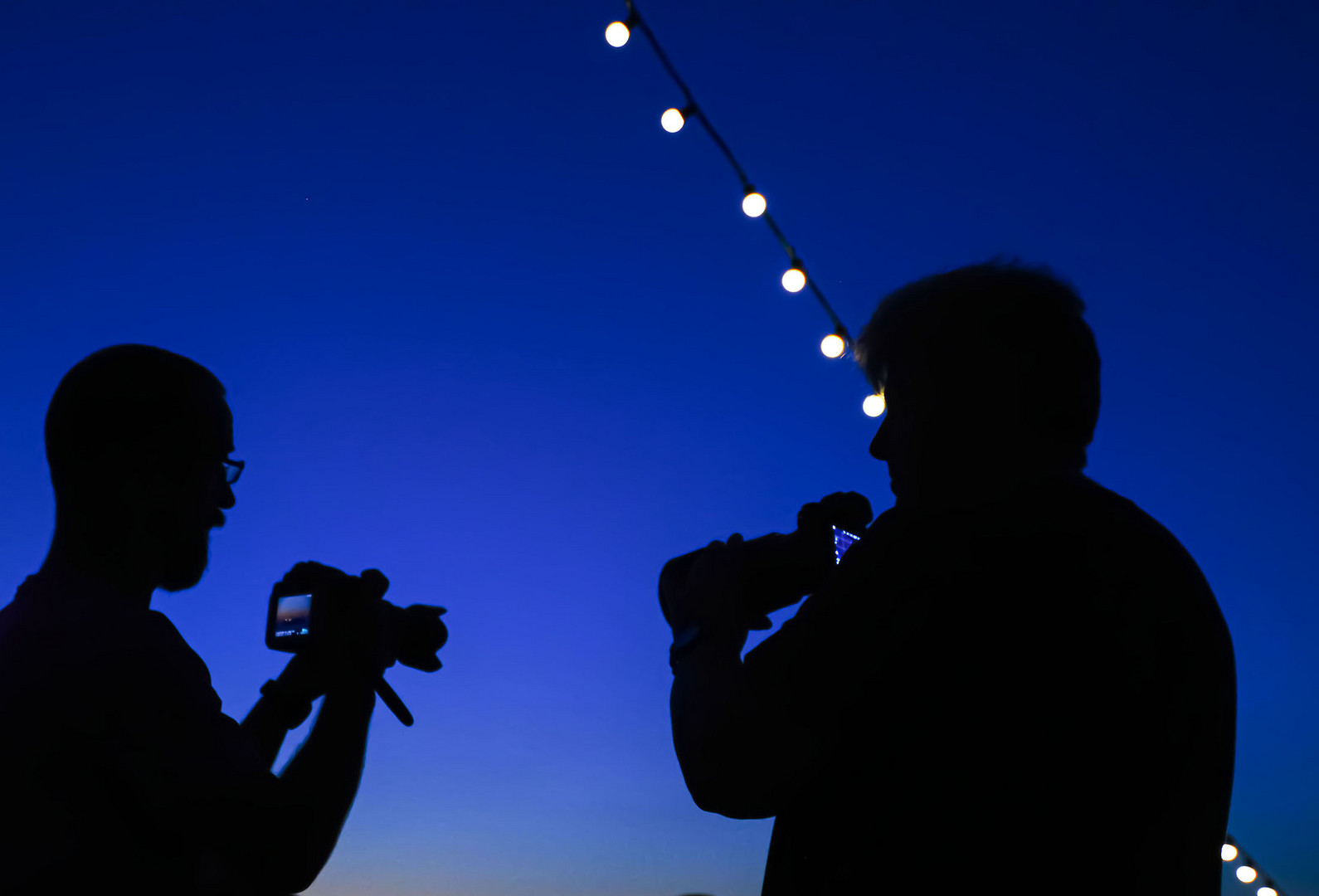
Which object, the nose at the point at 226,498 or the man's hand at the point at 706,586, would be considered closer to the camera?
the man's hand at the point at 706,586

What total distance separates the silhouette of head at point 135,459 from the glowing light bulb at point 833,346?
8.24ft

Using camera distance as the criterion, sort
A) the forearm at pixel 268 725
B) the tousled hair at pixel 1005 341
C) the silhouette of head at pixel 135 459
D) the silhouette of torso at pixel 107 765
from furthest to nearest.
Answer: the forearm at pixel 268 725, the silhouette of head at pixel 135 459, the tousled hair at pixel 1005 341, the silhouette of torso at pixel 107 765

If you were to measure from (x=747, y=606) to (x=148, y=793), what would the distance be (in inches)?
28.7

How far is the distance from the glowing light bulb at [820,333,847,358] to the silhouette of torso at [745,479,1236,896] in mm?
2508

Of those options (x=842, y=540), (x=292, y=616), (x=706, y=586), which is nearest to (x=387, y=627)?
(x=292, y=616)

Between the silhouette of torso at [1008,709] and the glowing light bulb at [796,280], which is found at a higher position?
the glowing light bulb at [796,280]

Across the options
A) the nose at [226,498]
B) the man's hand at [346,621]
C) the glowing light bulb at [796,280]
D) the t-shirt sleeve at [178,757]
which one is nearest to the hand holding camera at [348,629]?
the man's hand at [346,621]

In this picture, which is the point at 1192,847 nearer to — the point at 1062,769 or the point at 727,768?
the point at 1062,769

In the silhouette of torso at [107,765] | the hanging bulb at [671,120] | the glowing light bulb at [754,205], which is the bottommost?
the silhouette of torso at [107,765]

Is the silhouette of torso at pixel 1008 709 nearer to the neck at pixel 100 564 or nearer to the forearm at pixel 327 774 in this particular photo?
the forearm at pixel 327 774

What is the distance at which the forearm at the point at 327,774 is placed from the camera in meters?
1.07

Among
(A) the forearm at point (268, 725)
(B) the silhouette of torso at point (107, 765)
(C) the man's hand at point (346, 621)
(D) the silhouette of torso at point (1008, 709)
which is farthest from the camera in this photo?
(A) the forearm at point (268, 725)

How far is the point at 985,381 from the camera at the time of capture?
1029 mm

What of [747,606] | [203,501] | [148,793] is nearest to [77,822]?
[148,793]
